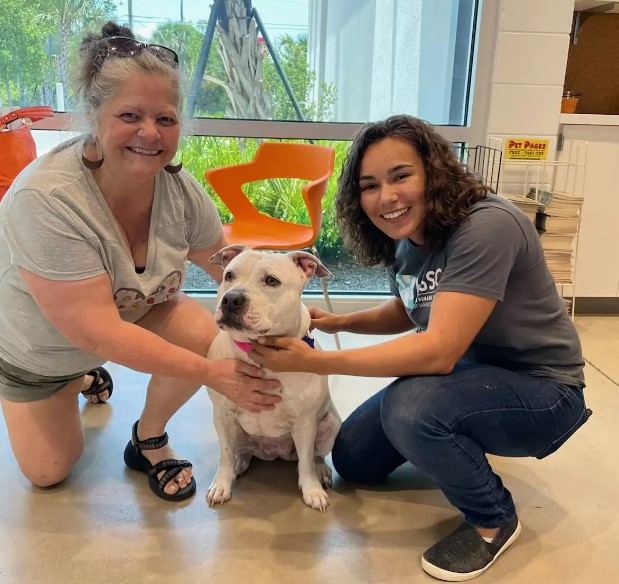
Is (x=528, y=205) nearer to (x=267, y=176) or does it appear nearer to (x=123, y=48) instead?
(x=267, y=176)

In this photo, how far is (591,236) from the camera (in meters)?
3.36

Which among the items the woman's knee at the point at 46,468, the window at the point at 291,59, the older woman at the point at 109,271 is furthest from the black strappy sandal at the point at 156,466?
the window at the point at 291,59

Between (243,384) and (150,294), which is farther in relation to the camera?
(150,294)

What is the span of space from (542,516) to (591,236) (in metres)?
2.04

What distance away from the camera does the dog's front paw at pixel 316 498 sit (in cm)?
178

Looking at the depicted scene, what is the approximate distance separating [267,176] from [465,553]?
209 centimetres

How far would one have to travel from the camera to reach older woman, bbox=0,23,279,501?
1498 millimetres

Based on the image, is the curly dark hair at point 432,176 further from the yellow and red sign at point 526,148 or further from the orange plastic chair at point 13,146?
the yellow and red sign at point 526,148

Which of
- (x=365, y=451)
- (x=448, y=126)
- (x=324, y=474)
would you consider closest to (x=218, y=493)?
(x=324, y=474)

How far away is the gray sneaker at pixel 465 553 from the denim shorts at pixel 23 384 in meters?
1.17

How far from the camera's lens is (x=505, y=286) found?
1.54 m

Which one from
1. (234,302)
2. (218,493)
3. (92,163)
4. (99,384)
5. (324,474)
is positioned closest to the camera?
(234,302)

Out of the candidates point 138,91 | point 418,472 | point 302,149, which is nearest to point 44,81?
point 302,149

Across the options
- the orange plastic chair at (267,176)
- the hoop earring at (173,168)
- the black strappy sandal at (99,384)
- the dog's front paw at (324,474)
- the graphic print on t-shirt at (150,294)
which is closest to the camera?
the graphic print on t-shirt at (150,294)
